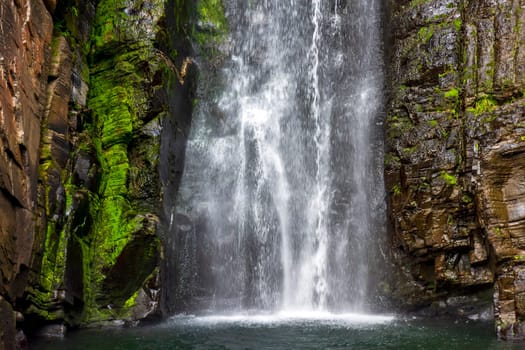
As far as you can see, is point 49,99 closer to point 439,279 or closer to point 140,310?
point 140,310

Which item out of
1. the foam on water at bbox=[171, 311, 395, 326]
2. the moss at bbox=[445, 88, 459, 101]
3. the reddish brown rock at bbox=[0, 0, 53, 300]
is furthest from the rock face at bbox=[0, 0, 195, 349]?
the moss at bbox=[445, 88, 459, 101]

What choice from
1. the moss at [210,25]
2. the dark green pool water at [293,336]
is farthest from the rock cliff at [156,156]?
the moss at [210,25]

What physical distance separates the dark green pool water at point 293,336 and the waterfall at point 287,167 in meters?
2.21

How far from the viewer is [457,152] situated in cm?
1133

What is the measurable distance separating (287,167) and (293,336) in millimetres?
6367

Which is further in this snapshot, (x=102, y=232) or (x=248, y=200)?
(x=248, y=200)

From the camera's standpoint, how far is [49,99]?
32.7 ft

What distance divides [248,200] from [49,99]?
594 centimetres

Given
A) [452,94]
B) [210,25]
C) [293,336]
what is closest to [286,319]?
[293,336]

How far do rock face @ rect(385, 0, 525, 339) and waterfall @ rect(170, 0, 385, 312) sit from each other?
1125mm

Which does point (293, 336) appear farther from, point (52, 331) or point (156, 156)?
point (156, 156)

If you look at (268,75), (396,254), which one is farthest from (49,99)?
(396,254)

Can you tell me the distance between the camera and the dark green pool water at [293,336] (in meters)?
8.06

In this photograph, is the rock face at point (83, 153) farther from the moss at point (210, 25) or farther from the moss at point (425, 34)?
the moss at point (425, 34)
